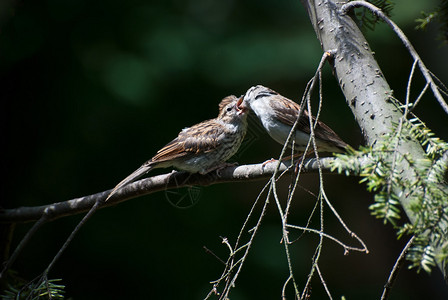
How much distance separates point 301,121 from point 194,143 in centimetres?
89

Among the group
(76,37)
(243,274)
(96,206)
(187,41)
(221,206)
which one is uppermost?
(76,37)

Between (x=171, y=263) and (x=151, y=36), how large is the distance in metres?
2.40

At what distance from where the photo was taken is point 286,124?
350 cm

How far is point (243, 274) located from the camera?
211 inches

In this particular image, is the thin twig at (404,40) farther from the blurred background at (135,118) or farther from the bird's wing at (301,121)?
the blurred background at (135,118)

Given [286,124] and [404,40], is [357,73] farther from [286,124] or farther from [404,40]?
[286,124]

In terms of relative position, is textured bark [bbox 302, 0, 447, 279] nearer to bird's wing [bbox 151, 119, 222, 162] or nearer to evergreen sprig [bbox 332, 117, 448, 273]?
evergreen sprig [bbox 332, 117, 448, 273]

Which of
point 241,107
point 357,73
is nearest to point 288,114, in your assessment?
point 241,107

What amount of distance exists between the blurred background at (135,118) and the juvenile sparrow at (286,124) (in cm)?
151

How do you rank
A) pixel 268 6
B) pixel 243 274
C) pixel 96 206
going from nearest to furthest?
pixel 96 206
pixel 243 274
pixel 268 6

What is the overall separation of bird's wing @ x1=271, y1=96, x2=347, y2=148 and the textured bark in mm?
1034

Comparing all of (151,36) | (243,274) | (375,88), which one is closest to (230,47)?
(151,36)

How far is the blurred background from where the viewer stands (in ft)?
17.4

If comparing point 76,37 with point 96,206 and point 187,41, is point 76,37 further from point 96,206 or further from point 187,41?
point 96,206
